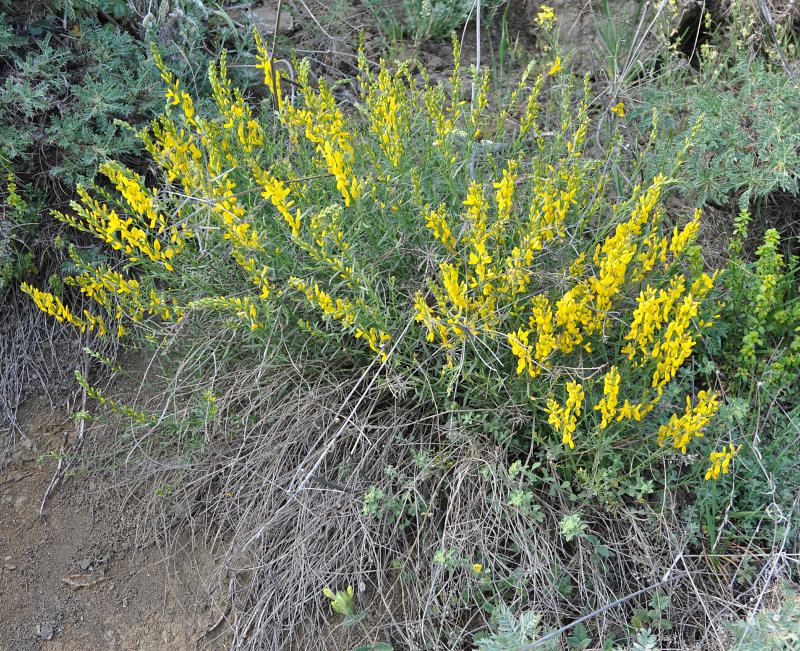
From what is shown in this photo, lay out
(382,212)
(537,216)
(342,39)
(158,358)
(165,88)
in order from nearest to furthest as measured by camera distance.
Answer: (537,216) < (382,212) < (158,358) < (165,88) < (342,39)

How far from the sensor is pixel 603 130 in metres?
3.19

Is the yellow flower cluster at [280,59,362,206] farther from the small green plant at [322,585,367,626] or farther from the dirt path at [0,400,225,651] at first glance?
the dirt path at [0,400,225,651]

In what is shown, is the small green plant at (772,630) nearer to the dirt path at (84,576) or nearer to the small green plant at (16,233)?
the dirt path at (84,576)

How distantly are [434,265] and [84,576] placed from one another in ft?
5.52

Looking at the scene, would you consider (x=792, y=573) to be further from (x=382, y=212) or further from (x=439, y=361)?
(x=382, y=212)

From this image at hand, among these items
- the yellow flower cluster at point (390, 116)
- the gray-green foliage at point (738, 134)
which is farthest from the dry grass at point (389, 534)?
the gray-green foliage at point (738, 134)

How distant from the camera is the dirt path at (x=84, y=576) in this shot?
92.0 inches

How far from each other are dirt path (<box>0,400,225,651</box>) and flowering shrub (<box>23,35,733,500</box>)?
755 millimetres

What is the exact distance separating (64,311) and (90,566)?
93 cm

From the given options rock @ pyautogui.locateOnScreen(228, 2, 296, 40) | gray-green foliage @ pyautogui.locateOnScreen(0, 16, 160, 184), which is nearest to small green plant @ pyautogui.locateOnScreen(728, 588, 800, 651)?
gray-green foliage @ pyautogui.locateOnScreen(0, 16, 160, 184)

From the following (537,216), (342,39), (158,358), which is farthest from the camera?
(342,39)

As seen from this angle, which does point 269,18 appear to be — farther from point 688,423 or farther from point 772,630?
point 772,630

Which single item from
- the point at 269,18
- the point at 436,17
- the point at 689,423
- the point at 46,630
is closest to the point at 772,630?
the point at 689,423

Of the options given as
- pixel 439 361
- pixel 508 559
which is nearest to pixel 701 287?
pixel 439 361
